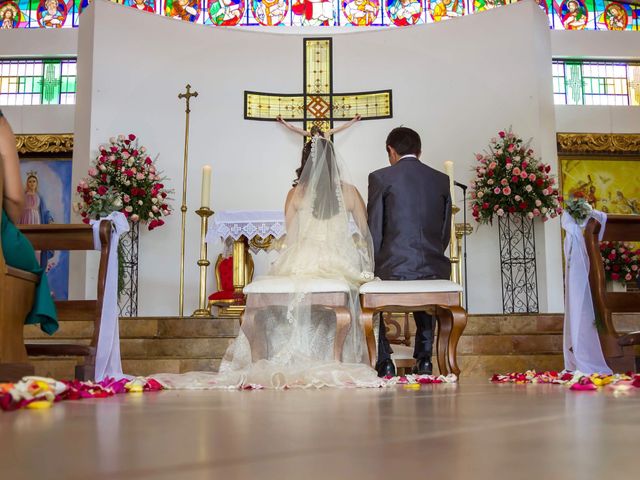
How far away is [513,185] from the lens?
8.46 meters

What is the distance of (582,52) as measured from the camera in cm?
1055

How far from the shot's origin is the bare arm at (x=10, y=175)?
11.5 feet

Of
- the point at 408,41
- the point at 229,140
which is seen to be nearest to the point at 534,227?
the point at 408,41

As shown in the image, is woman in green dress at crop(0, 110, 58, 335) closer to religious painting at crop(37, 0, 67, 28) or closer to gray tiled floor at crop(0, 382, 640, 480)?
gray tiled floor at crop(0, 382, 640, 480)

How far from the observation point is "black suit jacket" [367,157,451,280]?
4504 mm

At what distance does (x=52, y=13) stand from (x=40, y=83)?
1.03m

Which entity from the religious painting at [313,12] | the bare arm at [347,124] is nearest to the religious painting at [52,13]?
the religious painting at [313,12]

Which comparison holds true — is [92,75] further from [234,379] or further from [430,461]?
[430,461]

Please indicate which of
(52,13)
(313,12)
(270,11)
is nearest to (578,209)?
(313,12)

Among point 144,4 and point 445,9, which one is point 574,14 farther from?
point 144,4

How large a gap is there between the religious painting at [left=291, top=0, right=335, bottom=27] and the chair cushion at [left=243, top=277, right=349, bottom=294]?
6.99 m

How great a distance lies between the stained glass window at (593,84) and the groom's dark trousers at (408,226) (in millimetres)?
6752

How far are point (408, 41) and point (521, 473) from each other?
31.3 ft

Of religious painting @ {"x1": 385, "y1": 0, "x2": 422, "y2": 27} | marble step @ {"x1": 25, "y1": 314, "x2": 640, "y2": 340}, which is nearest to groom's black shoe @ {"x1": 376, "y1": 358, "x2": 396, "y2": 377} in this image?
marble step @ {"x1": 25, "y1": 314, "x2": 640, "y2": 340}
